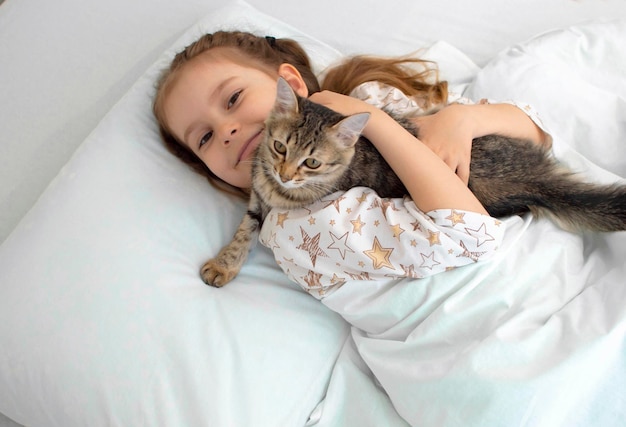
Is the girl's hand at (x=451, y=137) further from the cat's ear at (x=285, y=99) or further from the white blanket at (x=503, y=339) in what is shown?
the cat's ear at (x=285, y=99)

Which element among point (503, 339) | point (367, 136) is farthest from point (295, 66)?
point (503, 339)

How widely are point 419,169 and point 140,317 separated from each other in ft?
2.35

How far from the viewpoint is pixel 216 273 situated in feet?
3.65

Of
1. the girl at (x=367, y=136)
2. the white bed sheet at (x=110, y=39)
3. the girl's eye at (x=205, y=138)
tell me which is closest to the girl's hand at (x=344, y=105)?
the girl at (x=367, y=136)

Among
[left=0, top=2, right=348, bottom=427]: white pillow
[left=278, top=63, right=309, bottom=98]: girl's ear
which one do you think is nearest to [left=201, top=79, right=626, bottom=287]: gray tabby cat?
[left=0, top=2, right=348, bottom=427]: white pillow

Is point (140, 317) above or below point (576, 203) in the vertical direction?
below

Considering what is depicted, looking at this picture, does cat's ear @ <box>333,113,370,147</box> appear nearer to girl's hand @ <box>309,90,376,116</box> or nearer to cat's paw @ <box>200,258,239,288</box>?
girl's hand @ <box>309,90,376,116</box>

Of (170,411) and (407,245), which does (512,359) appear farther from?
(170,411)

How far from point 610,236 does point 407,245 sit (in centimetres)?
50

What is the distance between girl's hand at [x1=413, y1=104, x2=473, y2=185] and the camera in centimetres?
105

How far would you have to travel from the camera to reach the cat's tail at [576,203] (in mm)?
980

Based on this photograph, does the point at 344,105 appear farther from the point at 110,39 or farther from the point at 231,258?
the point at 110,39

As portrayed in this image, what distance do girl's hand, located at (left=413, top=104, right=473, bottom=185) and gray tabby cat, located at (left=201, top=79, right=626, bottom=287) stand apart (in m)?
0.03

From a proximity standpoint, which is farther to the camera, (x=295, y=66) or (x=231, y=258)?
(x=295, y=66)
